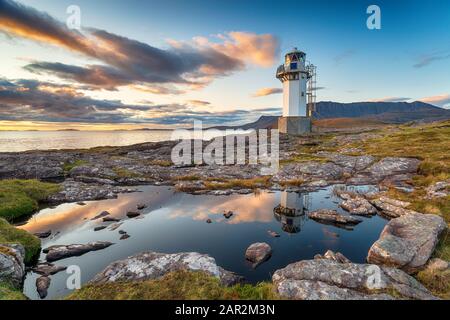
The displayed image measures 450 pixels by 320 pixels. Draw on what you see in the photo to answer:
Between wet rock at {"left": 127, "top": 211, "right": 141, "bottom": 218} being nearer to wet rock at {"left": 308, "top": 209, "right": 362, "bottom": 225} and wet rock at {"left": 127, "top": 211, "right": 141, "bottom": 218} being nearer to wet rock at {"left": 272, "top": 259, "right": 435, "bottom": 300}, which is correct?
wet rock at {"left": 272, "top": 259, "right": 435, "bottom": 300}

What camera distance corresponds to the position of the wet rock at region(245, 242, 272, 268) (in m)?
15.0

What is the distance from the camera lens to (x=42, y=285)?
1225 cm

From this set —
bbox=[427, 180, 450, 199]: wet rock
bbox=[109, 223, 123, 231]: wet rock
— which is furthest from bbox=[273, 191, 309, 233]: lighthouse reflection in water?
bbox=[109, 223, 123, 231]: wet rock

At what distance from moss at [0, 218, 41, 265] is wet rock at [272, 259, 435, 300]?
15.6 meters

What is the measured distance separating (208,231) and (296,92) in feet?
234

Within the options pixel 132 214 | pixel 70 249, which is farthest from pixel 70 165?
pixel 70 249

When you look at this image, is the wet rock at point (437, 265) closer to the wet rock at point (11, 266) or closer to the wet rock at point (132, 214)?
the wet rock at point (11, 266)

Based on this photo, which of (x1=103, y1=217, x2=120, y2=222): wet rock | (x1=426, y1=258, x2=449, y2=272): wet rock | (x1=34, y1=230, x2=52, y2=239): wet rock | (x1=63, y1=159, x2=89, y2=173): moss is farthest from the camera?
(x1=63, y1=159, x2=89, y2=173): moss

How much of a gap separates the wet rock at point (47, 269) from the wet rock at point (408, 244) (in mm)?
18319

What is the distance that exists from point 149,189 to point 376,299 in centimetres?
3121

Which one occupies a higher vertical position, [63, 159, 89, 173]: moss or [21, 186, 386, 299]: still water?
[63, 159, 89, 173]: moss

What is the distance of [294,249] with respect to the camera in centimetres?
1653

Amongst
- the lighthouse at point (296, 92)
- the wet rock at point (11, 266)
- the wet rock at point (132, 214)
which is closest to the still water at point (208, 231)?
the wet rock at point (132, 214)
